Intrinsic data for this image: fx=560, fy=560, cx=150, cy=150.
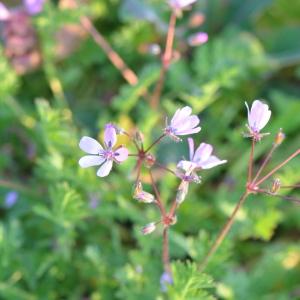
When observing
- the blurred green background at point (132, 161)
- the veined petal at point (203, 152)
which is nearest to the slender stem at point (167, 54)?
the blurred green background at point (132, 161)

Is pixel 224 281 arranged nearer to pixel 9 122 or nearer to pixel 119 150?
pixel 119 150

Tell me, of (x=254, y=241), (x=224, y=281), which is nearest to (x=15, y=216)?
(x=224, y=281)

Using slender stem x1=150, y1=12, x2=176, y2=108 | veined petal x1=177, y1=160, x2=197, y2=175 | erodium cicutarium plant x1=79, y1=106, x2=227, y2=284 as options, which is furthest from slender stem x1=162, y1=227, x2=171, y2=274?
slender stem x1=150, y1=12, x2=176, y2=108

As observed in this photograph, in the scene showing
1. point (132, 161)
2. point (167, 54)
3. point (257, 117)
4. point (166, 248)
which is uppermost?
point (257, 117)

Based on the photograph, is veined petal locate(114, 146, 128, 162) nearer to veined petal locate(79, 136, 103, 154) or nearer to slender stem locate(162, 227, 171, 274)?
veined petal locate(79, 136, 103, 154)

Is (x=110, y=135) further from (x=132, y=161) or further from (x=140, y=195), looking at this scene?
(x=132, y=161)

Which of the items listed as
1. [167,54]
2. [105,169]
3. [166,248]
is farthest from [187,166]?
[167,54]
